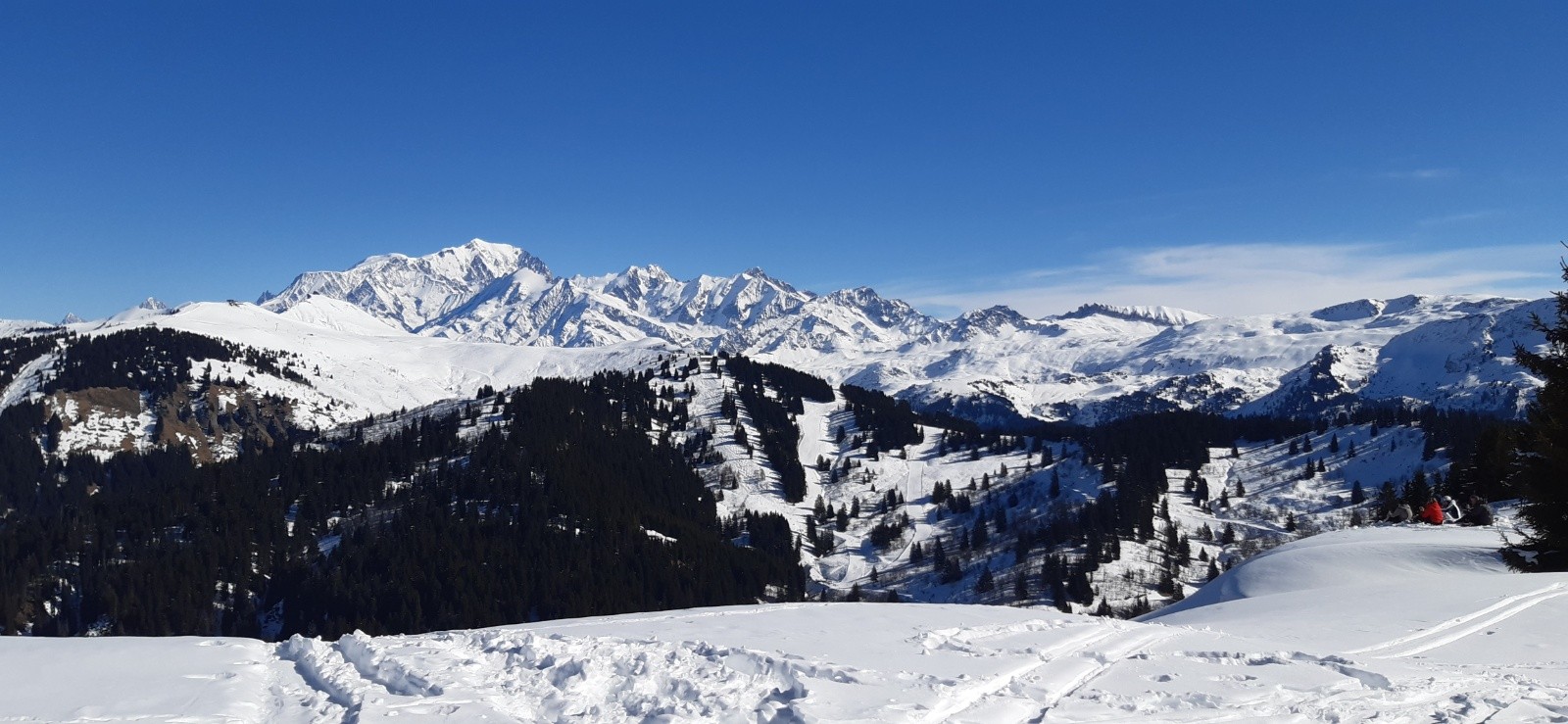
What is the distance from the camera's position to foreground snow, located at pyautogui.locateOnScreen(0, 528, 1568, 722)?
1190 centimetres

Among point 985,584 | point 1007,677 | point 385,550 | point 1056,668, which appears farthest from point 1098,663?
point 385,550

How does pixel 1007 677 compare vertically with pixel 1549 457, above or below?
below

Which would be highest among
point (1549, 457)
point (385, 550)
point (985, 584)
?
point (1549, 457)

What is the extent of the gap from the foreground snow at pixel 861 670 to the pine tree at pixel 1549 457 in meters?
8.18

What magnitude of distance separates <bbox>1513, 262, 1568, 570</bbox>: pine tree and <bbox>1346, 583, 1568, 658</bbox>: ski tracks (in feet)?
24.7

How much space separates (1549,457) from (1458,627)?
13694 mm

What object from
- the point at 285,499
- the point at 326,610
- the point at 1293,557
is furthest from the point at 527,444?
the point at 1293,557

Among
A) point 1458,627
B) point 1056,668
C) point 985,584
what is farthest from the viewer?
point 985,584

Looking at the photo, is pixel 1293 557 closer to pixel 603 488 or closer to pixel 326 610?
pixel 326 610

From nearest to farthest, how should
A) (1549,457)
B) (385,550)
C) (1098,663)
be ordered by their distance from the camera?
(1098,663) → (1549,457) → (385,550)

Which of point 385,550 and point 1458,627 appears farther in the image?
point 385,550

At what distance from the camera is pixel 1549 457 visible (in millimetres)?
26734

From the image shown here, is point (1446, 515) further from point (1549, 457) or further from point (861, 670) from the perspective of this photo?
point (861, 670)

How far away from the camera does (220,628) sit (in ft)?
452
